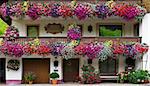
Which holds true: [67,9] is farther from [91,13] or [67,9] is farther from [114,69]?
[114,69]

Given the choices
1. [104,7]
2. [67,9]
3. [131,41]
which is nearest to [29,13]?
[67,9]

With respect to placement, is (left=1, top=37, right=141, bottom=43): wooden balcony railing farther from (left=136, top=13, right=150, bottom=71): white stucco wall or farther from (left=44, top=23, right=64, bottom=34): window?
(left=44, top=23, right=64, bottom=34): window

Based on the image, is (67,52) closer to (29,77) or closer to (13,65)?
(29,77)

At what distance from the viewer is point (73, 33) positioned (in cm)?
3728

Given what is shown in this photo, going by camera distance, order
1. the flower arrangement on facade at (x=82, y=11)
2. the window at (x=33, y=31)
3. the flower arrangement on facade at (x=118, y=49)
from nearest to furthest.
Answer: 1. the flower arrangement on facade at (x=118, y=49)
2. the flower arrangement on facade at (x=82, y=11)
3. the window at (x=33, y=31)

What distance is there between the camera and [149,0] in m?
36.8

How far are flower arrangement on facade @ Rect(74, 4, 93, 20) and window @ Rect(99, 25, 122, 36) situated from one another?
3.36 m

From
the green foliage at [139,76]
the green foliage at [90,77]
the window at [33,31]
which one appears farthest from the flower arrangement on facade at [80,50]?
the window at [33,31]

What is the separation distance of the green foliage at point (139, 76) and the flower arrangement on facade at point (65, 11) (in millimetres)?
7227

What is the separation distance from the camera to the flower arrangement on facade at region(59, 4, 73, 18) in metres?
36.9

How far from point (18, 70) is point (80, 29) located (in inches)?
259

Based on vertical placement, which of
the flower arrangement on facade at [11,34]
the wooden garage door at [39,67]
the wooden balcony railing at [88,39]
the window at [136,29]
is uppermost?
the window at [136,29]

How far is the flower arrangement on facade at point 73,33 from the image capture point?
122 feet

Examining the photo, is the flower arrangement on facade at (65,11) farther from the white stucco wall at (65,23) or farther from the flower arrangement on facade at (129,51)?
the flower arrangement on facade at (129,51)
